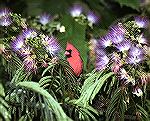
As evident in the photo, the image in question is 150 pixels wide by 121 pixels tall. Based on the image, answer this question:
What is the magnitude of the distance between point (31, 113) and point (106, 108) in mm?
259

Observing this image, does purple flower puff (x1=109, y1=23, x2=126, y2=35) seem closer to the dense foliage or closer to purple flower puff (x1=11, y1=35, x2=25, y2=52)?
the dense foliage

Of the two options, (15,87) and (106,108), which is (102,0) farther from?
(15,87)

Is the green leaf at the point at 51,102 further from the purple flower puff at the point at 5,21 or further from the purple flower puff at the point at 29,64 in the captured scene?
the purple flower puff at the point at 5,21

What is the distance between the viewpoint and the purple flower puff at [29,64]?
119 centimetres

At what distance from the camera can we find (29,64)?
1.19 meters

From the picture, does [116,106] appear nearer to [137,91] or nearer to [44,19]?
[137,91]

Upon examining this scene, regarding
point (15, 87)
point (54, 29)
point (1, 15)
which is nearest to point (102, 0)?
point (54, 29)

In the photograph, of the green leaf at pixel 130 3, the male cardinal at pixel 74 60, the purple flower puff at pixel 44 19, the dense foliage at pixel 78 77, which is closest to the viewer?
the dense foliage at pixel 78 77

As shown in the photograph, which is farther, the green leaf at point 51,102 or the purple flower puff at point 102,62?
the purple flower puff at point 102,62

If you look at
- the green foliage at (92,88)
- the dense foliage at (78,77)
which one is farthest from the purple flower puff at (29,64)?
the green foliage at (92,88)

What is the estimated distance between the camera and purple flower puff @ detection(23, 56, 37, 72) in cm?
119

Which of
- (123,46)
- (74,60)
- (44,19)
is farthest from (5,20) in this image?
(44,19)

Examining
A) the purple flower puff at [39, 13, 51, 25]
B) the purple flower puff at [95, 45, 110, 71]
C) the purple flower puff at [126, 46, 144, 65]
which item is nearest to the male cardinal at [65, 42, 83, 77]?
the purple flower puff at [95, 45, 110, 71]

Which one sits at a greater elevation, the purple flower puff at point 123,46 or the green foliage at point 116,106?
the purple flower puff at point 123,46
